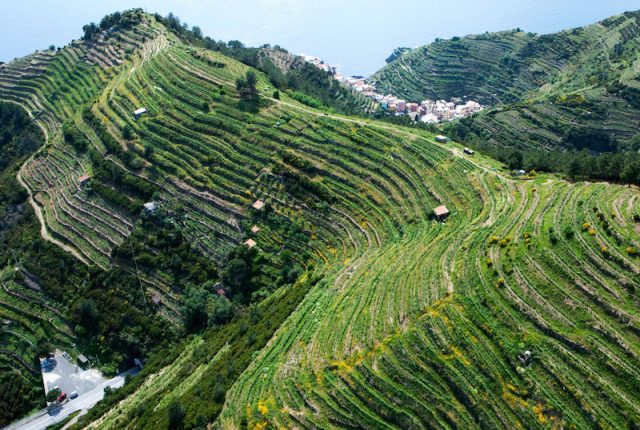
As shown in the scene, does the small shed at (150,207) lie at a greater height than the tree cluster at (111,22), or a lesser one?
lesser

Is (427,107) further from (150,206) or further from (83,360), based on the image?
(83,360)

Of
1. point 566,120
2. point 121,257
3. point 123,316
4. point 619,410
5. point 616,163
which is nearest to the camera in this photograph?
point 619,410

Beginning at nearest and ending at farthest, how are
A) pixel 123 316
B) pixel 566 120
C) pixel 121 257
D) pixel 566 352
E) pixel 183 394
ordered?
1. pixel 566 352
2. pixel 183 394
3. pixel 123 316
4. pixel 121 257
5. pixel 566 120

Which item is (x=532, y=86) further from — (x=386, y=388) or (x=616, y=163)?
(x=386, y=388)

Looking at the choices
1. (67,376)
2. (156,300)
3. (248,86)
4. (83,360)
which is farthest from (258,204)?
(67,376)

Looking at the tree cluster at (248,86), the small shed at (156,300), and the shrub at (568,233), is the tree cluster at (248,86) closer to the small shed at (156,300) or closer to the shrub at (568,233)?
the small shed at (156,300)

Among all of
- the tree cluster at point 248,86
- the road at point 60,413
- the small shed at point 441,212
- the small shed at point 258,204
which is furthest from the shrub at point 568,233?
the tree cluster at point 248,86

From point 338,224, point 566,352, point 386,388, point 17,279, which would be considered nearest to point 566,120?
point 338,224
